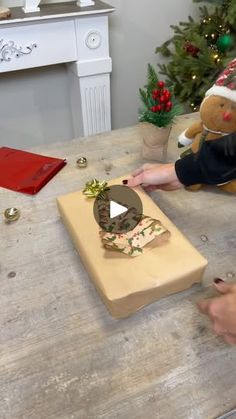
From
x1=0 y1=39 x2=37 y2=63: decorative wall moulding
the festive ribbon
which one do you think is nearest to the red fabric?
the festive ribbon

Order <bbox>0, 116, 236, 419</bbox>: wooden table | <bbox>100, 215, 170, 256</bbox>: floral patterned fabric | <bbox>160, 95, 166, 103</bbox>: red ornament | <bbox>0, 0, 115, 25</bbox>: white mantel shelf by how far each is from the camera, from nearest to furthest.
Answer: <bbox>0, 116, 236, 419</bbox>: wooden table, <bbox>100, 215, 170, 256</bbox>: floral patterned fabric, <bbox>160, 95, 166, 103</bbox>: red ornament, <bbox>0, 0, 115, 25</bbox>: white mantel shelf

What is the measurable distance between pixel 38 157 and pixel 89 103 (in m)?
0.83

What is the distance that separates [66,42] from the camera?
1.47 m

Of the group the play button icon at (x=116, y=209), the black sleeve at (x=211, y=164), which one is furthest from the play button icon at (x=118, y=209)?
the black sleeve at (x=211, y=164)

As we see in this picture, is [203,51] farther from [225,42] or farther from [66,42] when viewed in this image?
[66,42]

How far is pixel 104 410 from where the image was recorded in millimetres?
455

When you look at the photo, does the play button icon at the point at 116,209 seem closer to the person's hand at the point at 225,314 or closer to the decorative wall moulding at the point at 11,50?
the person's hand at the point at 225,314


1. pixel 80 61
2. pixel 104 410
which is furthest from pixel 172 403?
pixel 80 61

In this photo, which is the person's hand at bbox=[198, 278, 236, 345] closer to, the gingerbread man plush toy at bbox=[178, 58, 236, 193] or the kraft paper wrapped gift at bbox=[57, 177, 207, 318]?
the kraft paper wrapped gift at bbox=[57, 177, 207, 318]

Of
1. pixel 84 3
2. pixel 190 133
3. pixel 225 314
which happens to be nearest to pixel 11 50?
pixel 84 3

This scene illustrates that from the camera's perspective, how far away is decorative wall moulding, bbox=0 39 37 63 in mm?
1390

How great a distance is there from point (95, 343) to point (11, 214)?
349 mm

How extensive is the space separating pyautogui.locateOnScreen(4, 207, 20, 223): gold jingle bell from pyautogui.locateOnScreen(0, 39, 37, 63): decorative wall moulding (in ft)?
3.01

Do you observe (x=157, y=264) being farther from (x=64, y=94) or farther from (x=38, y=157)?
(x=64, y=94)
